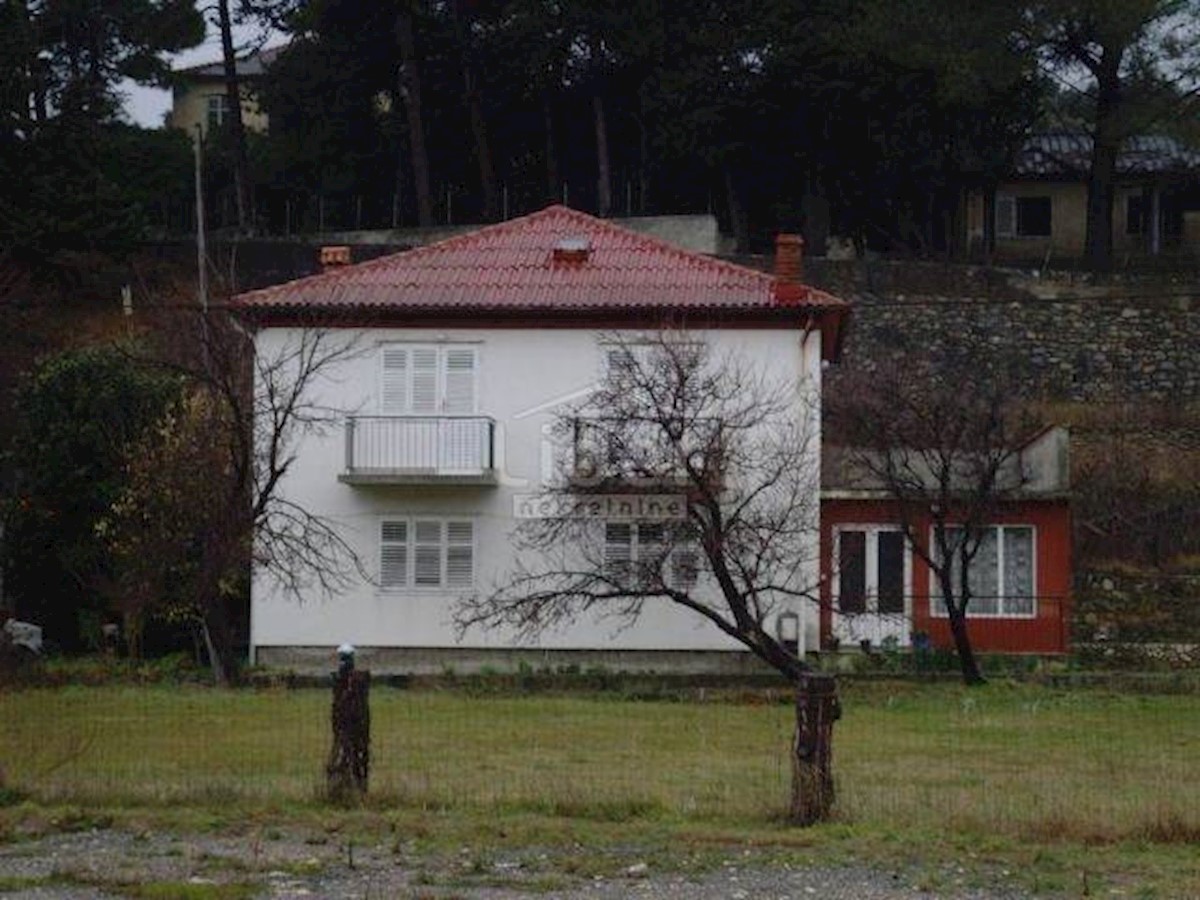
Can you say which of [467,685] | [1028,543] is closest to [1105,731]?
[467,685]

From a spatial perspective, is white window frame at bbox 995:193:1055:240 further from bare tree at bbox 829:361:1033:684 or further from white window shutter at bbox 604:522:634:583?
white window shutter at bbox 604:522:634:583

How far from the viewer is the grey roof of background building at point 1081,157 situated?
194 ft

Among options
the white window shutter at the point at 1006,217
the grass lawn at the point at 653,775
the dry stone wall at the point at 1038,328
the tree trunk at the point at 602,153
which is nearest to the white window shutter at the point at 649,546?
the grass lawn at the point at 653,775

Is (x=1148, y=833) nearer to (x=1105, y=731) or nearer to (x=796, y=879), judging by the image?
(x=796, y=879)

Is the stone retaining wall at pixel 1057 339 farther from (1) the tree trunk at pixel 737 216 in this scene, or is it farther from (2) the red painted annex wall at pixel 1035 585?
(2) the red painted annex wall at pixel 1035 585

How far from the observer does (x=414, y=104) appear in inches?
2172

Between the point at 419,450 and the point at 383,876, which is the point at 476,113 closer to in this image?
the point at 419,450

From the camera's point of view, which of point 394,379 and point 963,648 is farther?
point 394,379

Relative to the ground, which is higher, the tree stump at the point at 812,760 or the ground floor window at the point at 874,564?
the ground floor window at the point at 874,564

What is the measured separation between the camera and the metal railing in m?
33.3

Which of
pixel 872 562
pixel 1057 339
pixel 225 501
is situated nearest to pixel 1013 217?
pixel 1057 339

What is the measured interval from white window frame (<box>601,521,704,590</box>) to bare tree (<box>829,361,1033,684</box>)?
2.99 metres

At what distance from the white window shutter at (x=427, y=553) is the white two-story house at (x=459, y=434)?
0.8 inches

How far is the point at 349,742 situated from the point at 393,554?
19599mm
